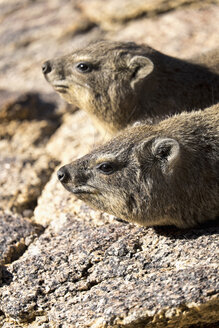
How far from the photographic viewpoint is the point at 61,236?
6.99 metres

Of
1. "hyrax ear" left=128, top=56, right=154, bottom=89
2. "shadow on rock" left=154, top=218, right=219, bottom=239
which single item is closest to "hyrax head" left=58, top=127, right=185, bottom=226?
"shadow on rock" left=154, top=218, right=219, bottom=239

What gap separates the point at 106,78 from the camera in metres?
8.27

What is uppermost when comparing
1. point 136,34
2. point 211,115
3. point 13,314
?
point 211,115

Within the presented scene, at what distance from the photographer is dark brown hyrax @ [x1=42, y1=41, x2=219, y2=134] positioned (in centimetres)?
823

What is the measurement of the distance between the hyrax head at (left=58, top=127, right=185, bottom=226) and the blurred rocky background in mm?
415

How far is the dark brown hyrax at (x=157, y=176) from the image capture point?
6.09 metres

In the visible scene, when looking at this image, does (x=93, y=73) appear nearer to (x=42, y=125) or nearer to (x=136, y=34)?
(x=42, y=125)

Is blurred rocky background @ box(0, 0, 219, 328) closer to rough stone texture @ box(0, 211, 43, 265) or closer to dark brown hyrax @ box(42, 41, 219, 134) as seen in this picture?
rough stone texture @ box(0, 211, 43, 265)

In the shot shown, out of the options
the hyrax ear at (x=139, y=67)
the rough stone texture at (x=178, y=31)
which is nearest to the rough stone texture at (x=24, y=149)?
the hyrax ear at (x=139, y=67)

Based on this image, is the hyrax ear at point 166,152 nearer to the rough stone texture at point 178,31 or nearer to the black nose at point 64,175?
the black nose at point 64,175

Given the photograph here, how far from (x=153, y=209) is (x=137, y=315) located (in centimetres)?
129

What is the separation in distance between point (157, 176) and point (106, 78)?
2.64 metres

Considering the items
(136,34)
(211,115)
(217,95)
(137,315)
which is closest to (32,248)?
(137,315)

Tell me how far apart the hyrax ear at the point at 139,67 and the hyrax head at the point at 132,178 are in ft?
6.46
